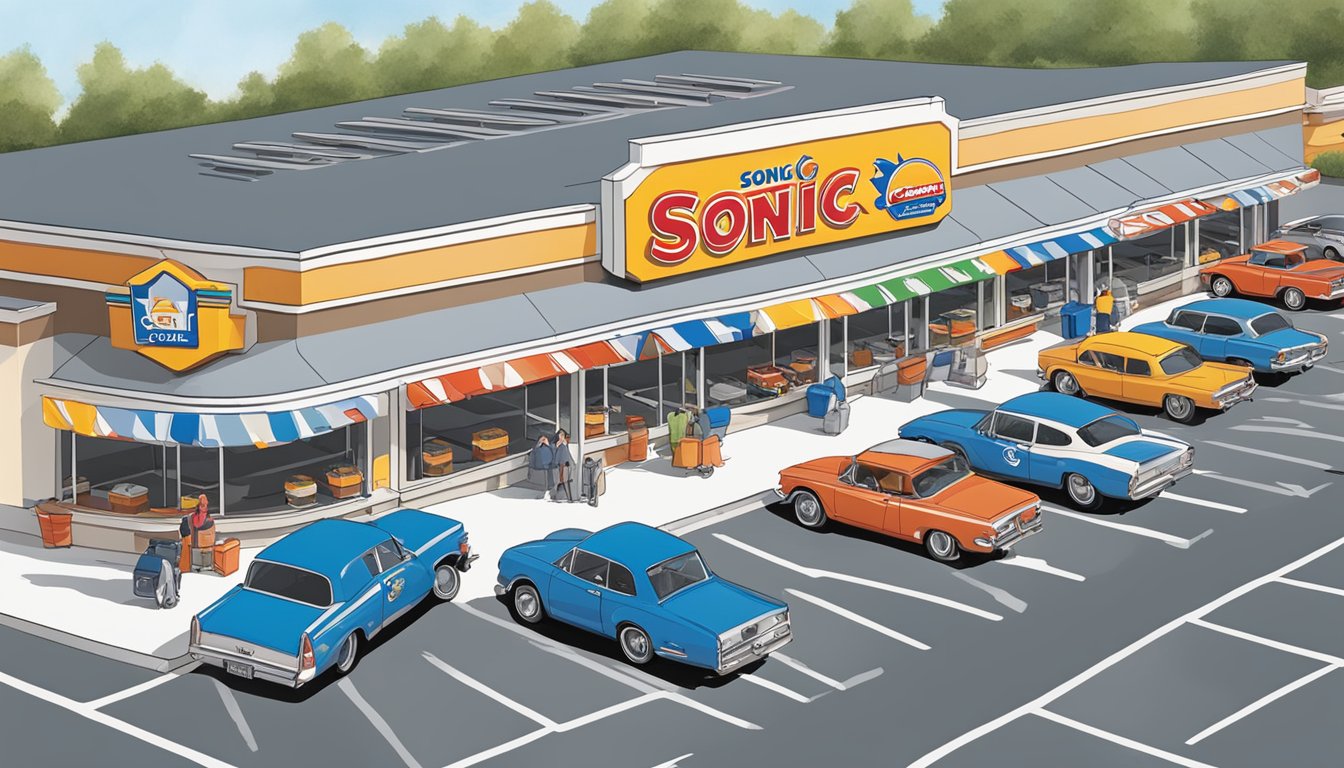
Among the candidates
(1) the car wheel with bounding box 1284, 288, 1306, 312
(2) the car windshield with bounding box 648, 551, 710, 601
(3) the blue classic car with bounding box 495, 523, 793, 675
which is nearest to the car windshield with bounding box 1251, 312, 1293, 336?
(1) the car wheel with bounding box 1284, 288, 1306, 312

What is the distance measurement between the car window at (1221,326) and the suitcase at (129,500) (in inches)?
1043

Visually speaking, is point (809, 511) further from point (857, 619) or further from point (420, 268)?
point (420, 268)

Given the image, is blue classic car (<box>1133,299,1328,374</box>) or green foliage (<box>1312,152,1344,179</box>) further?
green foliage (<box>1312,152,1344,179</box>)

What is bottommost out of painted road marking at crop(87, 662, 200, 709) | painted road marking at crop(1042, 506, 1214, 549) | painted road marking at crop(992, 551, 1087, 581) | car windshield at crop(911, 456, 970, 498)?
painted road marking at crop(87, 662, 200, 709)

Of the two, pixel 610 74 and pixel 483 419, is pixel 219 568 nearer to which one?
pixel 483 419

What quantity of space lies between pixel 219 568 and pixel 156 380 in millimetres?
3892

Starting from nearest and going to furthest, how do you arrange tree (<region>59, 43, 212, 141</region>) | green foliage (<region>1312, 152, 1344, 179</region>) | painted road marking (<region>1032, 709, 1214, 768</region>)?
painted road marking (<region>1032, 709, 1214, 768</region>)
green foliage (<region>1312, 152, 1344, 179</region>)
tree (<region>59, 43, 212, 141</region>)

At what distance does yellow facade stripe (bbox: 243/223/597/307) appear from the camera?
3281cm

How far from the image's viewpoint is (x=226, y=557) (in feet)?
105

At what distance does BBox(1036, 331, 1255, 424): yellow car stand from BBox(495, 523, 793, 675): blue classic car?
16.2m

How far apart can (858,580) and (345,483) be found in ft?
34.6

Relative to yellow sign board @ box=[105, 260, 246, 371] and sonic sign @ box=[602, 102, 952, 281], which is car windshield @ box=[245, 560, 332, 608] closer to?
yellow sign board @ box=[105, 260, 246, 371]

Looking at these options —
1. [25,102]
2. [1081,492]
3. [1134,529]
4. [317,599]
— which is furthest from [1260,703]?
[25,102]

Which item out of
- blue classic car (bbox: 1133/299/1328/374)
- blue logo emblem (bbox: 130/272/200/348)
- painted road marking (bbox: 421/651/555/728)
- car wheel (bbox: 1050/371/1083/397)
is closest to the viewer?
painted road marking (bbox: 421/651/555/728)
